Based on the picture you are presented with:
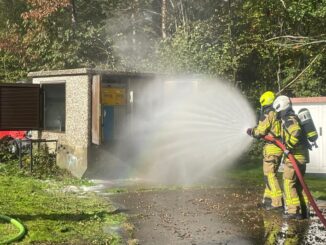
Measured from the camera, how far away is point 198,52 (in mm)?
16719

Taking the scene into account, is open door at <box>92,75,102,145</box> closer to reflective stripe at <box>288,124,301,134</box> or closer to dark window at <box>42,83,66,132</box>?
dark window at <box>42,83,66,132</box>

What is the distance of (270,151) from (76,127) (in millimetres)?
5121

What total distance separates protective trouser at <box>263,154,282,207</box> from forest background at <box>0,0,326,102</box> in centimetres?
616

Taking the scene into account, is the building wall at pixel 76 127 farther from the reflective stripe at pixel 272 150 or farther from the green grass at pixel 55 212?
the reflective stripe at pixel 272 150

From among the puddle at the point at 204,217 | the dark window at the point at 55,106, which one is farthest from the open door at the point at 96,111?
the dark window at the point at 55,106

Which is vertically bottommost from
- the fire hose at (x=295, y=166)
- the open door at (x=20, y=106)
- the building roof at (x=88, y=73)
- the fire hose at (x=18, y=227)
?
the fire hose at (x=18, y=227)

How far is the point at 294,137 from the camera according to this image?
7.91 meters

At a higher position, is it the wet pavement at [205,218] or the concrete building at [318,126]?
the concrete building at [318,126]

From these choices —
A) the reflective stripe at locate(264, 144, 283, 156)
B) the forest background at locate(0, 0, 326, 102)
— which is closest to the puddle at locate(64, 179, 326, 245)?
the reflective stripe at locate(264, 144, 283, 156)

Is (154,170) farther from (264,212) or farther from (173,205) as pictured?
(264,212)

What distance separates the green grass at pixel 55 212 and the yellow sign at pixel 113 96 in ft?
6.64

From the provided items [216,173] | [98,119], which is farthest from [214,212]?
[216,173]

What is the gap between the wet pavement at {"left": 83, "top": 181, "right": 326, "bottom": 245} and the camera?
6.71 metres

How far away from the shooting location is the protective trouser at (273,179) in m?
8.50
